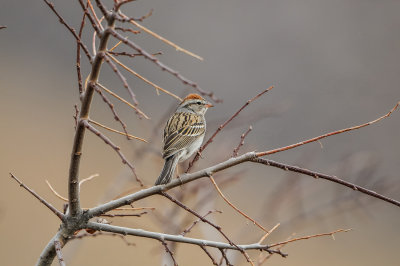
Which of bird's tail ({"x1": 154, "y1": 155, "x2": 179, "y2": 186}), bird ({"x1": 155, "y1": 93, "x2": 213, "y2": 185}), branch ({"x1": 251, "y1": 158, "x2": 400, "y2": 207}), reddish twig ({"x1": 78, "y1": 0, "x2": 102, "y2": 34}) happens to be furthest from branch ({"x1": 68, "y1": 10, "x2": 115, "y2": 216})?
bird ({"x1": 155, "y1": 93, "x2": 213, "y2": 185})

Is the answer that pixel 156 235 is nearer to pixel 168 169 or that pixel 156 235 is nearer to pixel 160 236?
pixel 160 236

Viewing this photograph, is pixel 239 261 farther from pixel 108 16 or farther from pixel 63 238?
pixel 108 16

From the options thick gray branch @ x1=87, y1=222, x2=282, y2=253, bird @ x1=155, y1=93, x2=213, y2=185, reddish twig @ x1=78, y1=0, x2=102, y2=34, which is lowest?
thick gray branch @ x1=87, y1=222, x2=282, y2=253

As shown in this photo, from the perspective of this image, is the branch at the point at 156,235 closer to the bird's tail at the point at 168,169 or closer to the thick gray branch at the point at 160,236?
the thick gray branch at the point at 160,236

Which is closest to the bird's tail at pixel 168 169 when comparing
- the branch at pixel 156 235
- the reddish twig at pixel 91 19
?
the branch at pixel 156 235

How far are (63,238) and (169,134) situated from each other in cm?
254

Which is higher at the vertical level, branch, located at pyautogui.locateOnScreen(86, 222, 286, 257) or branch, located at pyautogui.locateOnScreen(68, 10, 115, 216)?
branch, located at pyautogui.locateOnScreen(68, 10, 115, 216)

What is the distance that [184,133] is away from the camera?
4.59 metres

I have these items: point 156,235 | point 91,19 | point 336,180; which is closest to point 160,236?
point 156,235

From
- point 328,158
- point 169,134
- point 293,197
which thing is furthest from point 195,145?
point 328,158

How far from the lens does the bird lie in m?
4.04

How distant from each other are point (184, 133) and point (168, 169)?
38.9 inches

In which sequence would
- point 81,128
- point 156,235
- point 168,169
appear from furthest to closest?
point 168,169 < point 156,235 < point 81,128

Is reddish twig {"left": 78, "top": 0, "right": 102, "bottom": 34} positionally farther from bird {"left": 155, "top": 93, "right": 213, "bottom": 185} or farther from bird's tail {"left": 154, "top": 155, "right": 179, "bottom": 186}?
bird {"left": 155, "top": 93, "right": 213, "bottom": 185}
